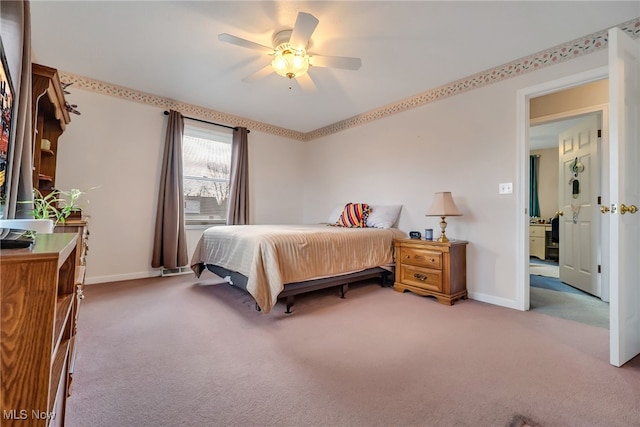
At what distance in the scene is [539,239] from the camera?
5.50 meters

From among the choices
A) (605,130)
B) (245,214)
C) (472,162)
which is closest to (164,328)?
(245,214)

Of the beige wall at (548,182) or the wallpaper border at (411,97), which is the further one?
the beige wall at (548,182)

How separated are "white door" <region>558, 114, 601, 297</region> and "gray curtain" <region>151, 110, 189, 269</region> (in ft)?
16.0

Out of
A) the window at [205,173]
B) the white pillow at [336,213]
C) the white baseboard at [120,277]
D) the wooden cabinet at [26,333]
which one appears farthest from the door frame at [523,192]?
the white baseboard at [120,277]

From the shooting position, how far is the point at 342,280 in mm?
2736

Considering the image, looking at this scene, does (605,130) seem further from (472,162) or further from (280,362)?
(280,362)

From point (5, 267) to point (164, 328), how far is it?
1769 mm

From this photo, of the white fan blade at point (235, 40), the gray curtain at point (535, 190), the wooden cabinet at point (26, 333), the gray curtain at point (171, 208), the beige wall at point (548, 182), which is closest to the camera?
the wooden cabinet at point (26, 333)

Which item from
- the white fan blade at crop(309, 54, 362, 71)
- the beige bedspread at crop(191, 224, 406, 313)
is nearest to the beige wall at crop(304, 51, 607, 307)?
the beige bedspread at crop(191, 224, 406, 313)

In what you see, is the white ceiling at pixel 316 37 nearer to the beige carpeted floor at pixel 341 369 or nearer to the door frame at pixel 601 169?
the door frame at pixel 601 169

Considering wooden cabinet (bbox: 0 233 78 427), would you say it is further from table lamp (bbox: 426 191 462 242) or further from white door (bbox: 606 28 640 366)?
table lamp (bbox: 426 191 462 242)

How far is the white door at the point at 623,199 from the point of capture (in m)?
1.54

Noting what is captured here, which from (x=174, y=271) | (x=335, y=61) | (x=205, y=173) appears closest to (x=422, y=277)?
(x=335, y=61)

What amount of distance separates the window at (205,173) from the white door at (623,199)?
4098 mm
